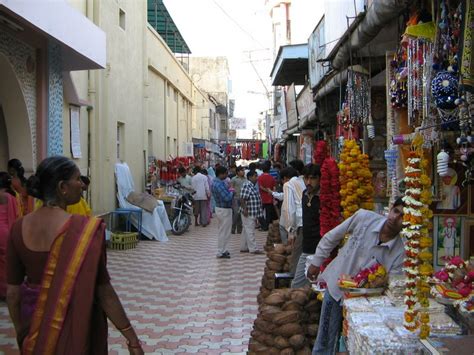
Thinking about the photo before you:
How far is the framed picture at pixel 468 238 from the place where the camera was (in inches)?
154

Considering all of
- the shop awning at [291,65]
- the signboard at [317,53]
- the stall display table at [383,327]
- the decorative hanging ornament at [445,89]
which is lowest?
the stall display table at [383,327]

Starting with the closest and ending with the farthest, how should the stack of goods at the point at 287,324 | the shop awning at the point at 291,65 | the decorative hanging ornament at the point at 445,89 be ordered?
the decorative hanging ornament at the point at 445,89
the stack of goods at the point at 287,324
the shop awning at the point at 291,65

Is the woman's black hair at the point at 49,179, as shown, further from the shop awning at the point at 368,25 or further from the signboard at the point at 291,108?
the signboard at the point at 291,108

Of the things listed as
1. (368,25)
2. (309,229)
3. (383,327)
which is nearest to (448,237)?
(383,327)

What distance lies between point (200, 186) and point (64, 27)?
8.13 m

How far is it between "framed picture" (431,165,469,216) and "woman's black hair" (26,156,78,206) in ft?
8.59

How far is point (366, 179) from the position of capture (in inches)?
181

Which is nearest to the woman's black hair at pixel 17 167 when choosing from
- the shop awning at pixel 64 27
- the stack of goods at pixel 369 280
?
the shop awning at pixel 64 27

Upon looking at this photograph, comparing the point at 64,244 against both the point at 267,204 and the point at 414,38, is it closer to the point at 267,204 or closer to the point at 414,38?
the point at 414,38

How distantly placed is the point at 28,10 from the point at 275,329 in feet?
14.9

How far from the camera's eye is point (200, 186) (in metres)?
15.2

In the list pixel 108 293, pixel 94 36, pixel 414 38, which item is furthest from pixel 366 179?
pixel 94 36

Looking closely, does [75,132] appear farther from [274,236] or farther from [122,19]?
[122,19]

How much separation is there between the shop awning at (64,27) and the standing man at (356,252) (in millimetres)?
4222
